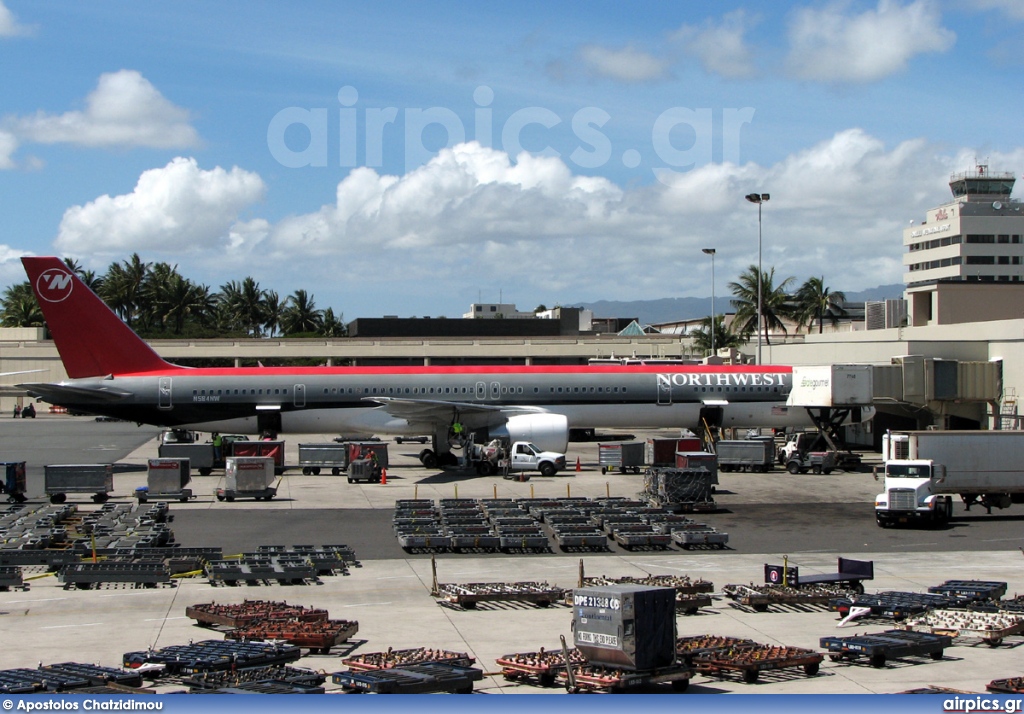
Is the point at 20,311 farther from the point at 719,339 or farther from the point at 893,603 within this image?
the point at 893,603

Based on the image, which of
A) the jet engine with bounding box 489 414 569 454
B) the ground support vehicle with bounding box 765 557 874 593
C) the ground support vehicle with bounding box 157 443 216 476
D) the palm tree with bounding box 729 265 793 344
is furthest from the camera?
the palm tree with bounding box 729 265 793 344

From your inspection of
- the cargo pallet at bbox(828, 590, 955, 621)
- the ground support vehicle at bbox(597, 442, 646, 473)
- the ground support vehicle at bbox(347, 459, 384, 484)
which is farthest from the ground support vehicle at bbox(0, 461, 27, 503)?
the cargo pallet at bbox(828, 590, 955, 621)

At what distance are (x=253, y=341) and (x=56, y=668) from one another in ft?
→ 307

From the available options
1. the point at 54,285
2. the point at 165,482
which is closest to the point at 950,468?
Answer: the point at 165,482

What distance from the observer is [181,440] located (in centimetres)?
6116

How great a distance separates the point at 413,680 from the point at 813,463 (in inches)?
1519

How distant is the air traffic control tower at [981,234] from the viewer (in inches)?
5463

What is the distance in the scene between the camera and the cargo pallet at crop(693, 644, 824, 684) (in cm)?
1683

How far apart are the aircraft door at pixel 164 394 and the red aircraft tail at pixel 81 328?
4.22ft

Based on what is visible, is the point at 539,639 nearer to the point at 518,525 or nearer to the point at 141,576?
the point at 141,576

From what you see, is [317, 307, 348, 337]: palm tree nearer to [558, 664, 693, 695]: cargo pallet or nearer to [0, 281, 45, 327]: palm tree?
[0, 281, 45, 327]: palm tree

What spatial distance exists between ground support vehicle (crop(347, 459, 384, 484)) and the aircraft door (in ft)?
36.8

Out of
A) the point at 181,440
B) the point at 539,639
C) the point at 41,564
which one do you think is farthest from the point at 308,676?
the point at 181,440

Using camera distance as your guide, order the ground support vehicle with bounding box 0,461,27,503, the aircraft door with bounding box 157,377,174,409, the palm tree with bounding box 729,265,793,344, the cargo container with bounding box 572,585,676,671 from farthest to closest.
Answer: the palm tree with bounding box 729,265,793,344 → the aircraft door with bounding box 157,377,174,409 → the ground support vehicle with bounding box 0,461,27,503 → the cargo container with bounding box 572,585,676,671
